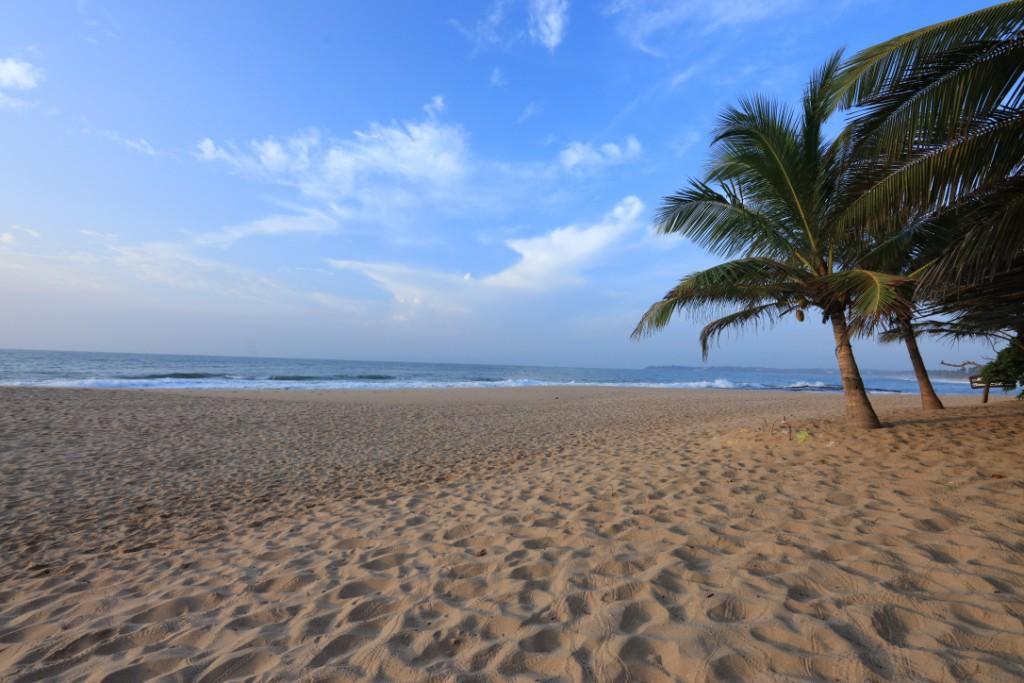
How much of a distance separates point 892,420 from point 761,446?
4136mm

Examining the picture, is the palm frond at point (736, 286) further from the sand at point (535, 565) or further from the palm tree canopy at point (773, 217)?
the sand at point (535, 565)

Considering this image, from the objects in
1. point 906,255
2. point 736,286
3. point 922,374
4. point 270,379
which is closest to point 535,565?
point 736,286

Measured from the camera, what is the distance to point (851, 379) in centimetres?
801

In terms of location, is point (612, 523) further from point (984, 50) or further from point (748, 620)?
point (984, 50)

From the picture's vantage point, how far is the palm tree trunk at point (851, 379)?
305 inches

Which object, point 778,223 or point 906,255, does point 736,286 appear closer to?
point 778,223

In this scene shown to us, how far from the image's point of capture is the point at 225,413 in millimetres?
13414

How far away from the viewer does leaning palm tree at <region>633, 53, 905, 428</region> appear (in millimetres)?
7156

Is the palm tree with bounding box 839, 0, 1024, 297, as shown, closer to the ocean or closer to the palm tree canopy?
the palm tree canopy

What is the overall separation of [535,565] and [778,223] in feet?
23.6

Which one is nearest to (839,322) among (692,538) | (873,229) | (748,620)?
(873,229)

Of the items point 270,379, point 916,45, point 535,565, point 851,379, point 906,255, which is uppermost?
point 916,45

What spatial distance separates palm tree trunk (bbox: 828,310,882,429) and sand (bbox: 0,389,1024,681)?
649 mm

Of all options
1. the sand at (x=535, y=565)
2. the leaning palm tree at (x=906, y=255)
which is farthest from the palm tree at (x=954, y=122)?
the sand at (x=535, y=565)
